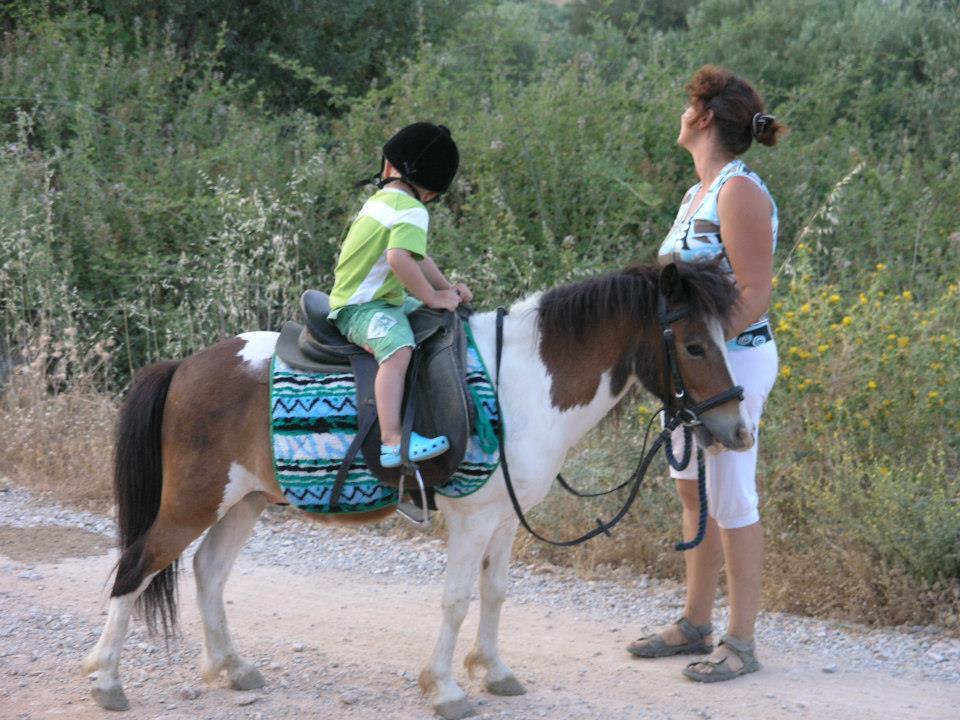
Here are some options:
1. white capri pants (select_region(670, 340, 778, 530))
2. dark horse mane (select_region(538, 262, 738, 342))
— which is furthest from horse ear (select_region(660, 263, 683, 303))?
white capri pants (select_region(670, 340, 778, 530))

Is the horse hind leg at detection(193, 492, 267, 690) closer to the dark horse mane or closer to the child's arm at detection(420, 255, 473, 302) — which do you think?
the child's arm at detection(420, 255, 473, 302)

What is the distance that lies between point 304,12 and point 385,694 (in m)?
8.76

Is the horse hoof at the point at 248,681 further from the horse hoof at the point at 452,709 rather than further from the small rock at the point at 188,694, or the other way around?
the horse hoof at the point at 452,709

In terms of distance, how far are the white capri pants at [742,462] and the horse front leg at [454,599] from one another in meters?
0.90

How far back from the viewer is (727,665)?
435 cm

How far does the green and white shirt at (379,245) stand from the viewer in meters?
3.86

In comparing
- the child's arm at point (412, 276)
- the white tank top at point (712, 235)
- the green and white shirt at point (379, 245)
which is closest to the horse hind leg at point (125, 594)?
the green and white shirt at point (379, 245)

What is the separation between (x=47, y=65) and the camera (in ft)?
33.1

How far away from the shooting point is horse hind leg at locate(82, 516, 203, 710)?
402 cm

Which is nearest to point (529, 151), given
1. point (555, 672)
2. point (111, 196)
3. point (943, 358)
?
point (111, 196)

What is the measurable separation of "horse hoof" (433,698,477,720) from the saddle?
0.72 m

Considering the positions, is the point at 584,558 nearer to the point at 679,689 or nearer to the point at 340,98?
the point at 679,689

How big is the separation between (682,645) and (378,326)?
1.90 metres

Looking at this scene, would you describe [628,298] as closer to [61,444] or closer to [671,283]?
[671,283]
